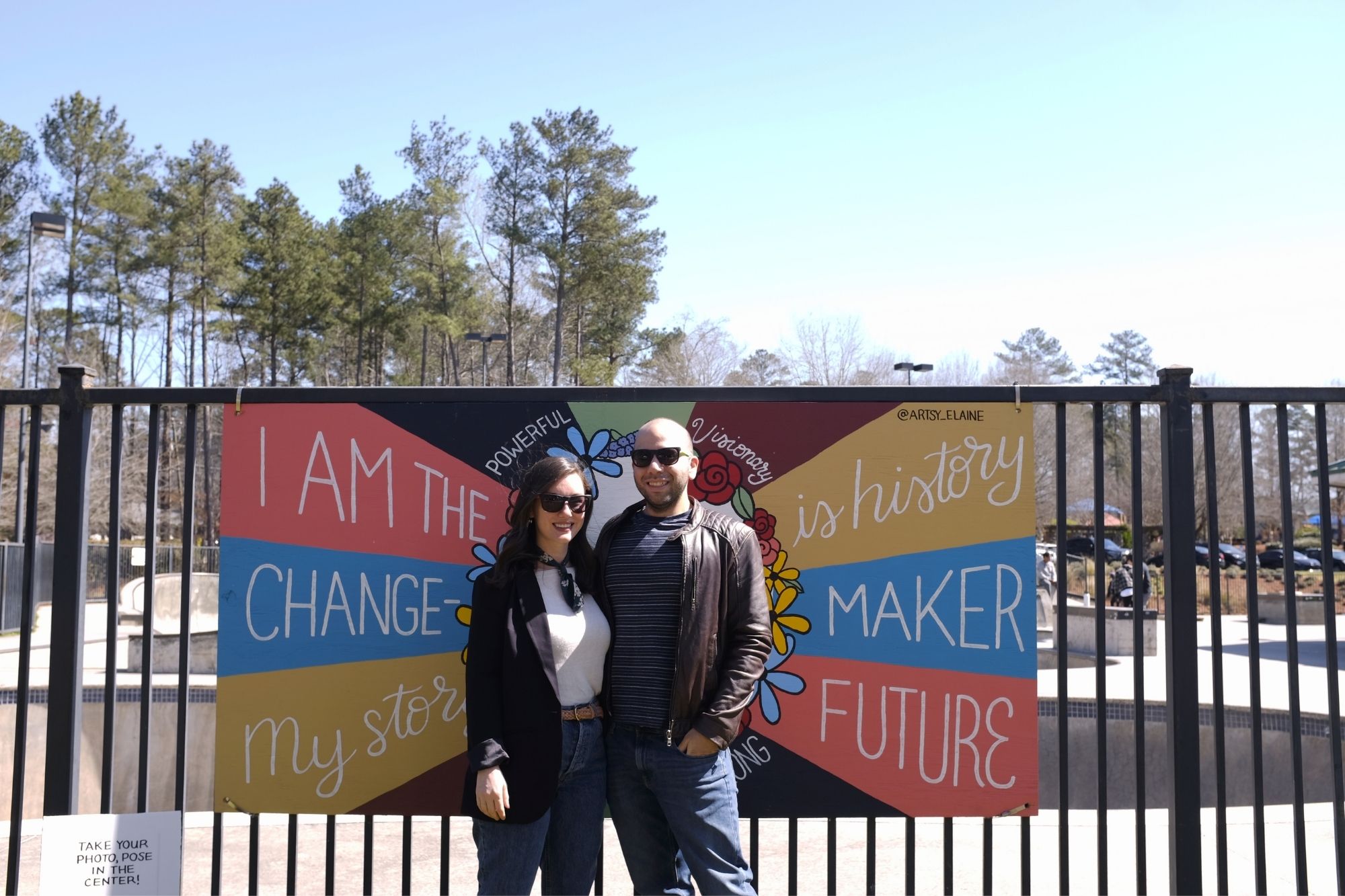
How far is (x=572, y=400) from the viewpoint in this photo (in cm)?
331

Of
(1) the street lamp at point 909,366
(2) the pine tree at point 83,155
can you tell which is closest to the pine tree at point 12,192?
(2) the pine tree at point 83,155

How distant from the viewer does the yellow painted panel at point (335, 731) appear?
3326 mm

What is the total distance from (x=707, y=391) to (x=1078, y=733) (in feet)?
23.9

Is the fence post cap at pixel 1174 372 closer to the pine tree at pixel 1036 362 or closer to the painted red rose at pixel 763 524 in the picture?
the painted red rose at pixel 763 524

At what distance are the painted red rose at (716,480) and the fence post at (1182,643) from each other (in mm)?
1446

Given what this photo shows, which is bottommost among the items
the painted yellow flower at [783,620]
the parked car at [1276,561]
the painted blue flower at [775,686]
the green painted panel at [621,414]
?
the parked car at [1276,561]

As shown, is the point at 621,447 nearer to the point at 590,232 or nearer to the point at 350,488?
the point at 350,488

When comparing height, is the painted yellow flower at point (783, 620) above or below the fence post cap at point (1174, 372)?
below

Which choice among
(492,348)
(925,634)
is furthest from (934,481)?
(492,348)

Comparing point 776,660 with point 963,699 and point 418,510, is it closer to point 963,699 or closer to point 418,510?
point 963,699

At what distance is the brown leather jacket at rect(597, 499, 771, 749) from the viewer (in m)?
2.59

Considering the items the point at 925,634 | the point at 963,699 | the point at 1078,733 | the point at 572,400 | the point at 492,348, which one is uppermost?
the point at 492,348

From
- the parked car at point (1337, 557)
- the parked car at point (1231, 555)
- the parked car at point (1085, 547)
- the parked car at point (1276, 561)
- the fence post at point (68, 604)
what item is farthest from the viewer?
the parked car at point (1085, 547)

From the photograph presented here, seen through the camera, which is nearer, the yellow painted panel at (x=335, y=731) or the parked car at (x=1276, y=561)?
the yellow painted panel at (x=335, y=731)
